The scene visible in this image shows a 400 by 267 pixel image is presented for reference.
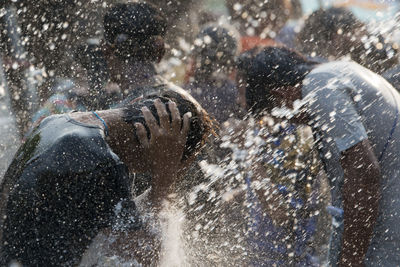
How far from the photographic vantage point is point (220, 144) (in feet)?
9.98

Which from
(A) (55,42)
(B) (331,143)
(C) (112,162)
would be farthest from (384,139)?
(A) (55,42)

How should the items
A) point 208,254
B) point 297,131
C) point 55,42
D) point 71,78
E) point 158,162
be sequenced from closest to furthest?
point 158,162, point 208,254, point 297,131, point 71,78, point 55,42

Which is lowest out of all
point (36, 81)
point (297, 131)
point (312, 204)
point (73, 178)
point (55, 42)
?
point (312, 204)

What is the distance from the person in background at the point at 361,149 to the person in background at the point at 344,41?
3.60 feet

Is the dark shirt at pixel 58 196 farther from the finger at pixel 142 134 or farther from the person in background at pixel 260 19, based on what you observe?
the person in background at pixel 260 19

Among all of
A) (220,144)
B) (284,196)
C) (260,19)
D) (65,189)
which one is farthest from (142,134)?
(260,19)

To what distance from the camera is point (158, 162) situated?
1.90m

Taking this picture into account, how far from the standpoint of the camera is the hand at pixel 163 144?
1.88 m

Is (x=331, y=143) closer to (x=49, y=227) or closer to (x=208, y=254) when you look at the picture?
(x=208, y=254)

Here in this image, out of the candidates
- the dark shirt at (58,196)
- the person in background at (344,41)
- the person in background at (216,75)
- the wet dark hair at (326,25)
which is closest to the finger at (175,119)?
the dark shirt at (58,196)

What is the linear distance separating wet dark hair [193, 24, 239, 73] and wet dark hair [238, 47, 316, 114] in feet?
1.95

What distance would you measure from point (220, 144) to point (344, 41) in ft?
4.07

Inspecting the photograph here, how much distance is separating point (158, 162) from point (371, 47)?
2119 mm

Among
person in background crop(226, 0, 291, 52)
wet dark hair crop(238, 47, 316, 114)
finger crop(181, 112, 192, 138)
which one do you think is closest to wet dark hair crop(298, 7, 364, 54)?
person in background crop(226, 0, 291, 52)
